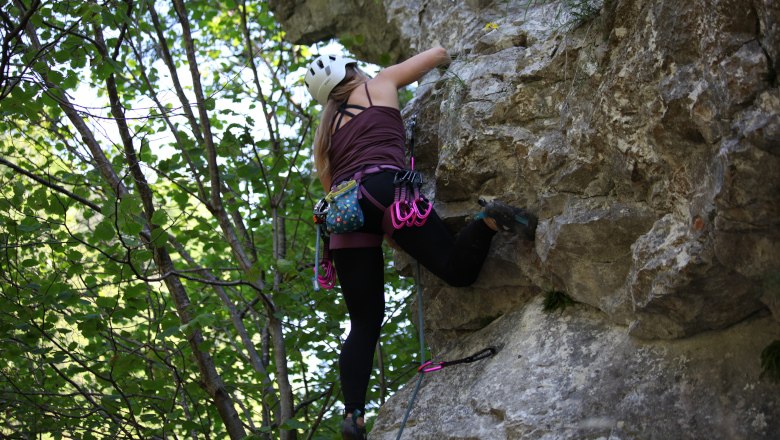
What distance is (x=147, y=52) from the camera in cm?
755

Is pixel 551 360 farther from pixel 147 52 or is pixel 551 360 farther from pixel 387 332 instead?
pixel 147 52

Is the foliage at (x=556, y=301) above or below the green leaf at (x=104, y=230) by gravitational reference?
below

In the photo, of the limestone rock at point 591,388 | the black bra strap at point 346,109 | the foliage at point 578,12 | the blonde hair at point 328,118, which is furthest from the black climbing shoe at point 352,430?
the foliage at point 578,12

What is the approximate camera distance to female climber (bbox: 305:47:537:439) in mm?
4129

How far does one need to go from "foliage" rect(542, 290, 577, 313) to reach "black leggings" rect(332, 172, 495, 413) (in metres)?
0.39

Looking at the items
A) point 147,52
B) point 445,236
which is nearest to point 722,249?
point 445,236

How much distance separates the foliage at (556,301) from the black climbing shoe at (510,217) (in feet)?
1.04

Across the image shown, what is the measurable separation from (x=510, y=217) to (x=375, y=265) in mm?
790

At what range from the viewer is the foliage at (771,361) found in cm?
309

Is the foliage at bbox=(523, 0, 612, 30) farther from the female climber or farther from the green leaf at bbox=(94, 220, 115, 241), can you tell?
the green leaf at bbox=(94, 220, 115, 241)

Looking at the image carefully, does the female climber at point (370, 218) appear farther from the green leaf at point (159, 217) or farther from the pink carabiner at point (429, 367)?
the green leaf at point (159, 217)

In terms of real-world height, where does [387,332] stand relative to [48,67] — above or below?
below

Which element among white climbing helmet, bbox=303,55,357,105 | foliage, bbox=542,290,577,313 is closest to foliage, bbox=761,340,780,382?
foliage, bbox=542,290,577,313

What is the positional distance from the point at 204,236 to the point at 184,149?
654 mm
